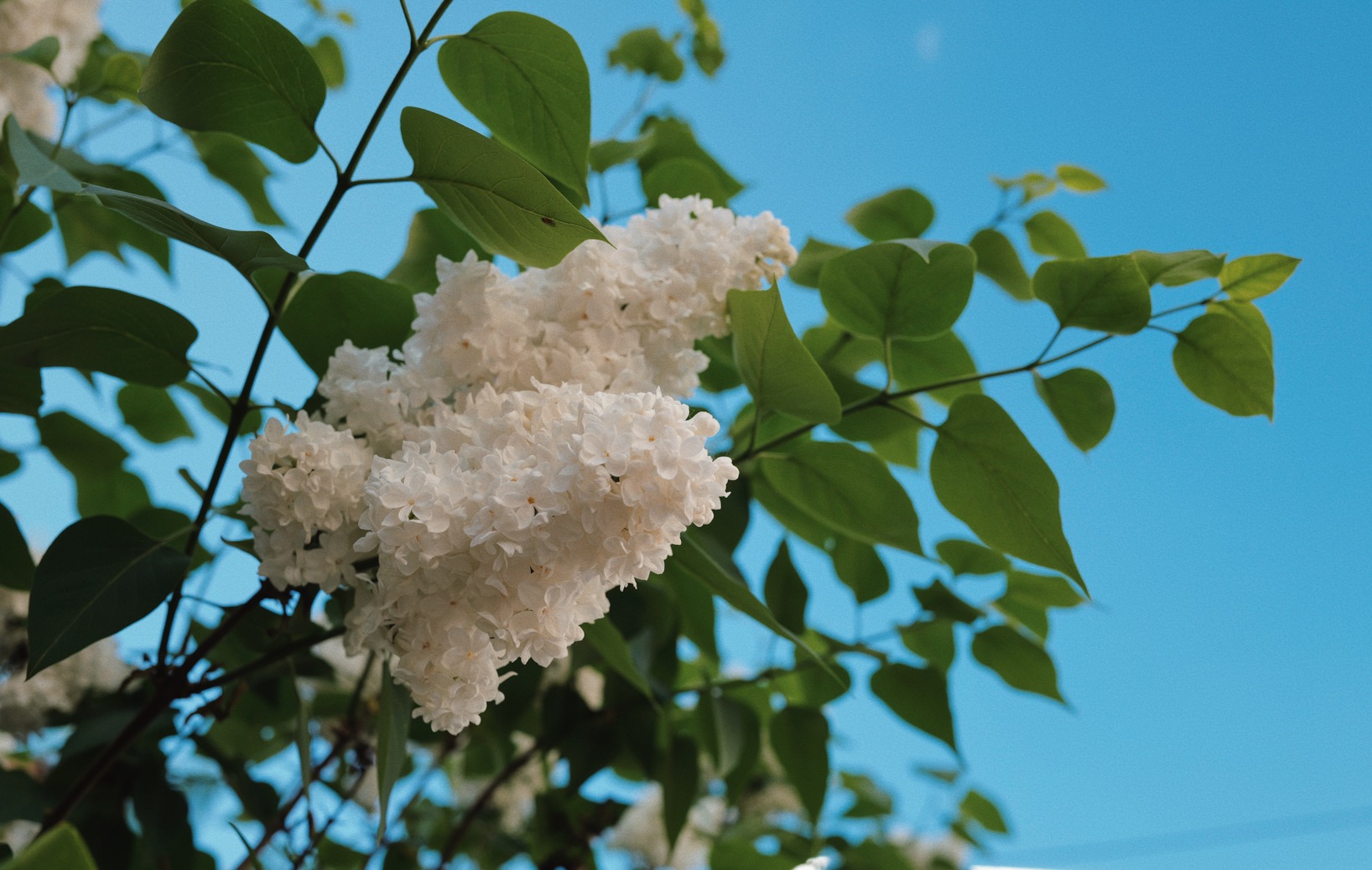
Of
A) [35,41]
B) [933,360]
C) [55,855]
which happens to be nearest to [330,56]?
[35,41]

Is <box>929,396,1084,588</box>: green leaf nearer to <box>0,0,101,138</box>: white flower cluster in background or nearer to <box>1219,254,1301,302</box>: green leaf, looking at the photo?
<box>1219,254,1301,302</box>: green leaf

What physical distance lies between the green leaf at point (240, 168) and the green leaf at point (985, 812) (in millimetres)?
985

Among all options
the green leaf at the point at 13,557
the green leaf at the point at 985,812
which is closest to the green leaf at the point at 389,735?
the green leaf at the point at 13,557

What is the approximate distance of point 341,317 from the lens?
0.50 m

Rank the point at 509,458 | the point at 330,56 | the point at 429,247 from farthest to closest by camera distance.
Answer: the point at 330,56, the point at 429,247, the point at 509,458

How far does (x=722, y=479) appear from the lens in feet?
1.13

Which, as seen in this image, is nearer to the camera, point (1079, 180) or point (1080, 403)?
point (1080, 403)

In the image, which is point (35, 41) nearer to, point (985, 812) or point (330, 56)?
point (330, 56)

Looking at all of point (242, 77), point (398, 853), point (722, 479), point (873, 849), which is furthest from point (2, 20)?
point (873, 849)

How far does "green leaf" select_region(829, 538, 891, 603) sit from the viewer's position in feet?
2.20

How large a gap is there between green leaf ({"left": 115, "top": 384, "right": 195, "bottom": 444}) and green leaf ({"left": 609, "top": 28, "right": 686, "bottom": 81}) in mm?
437

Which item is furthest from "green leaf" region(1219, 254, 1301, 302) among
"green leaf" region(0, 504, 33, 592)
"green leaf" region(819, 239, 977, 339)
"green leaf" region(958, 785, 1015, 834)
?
"green leaf" region(958, 785, 1015, 834)

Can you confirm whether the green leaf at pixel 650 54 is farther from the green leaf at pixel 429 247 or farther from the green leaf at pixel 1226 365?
the green leaf at pixel 1226 365

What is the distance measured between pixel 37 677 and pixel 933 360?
684mm
